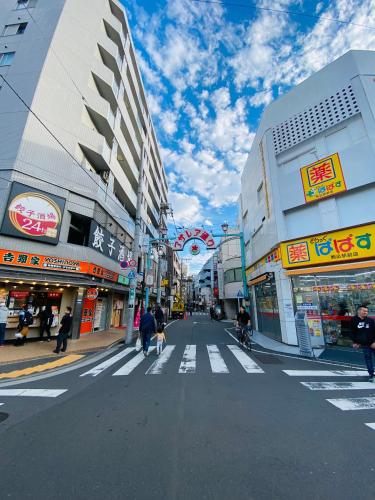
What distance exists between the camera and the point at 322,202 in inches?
382

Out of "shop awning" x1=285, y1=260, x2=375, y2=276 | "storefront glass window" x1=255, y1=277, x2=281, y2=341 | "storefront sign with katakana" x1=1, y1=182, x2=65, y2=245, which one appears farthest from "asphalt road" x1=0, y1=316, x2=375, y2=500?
"storefront sign with katakana" x1=1, y1=182, x2=65, y2=245

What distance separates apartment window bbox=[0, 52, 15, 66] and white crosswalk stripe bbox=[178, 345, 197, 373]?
18818mm

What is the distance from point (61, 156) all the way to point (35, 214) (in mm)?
3829

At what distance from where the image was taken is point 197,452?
2.64m

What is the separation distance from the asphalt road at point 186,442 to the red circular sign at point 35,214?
7.44 meters

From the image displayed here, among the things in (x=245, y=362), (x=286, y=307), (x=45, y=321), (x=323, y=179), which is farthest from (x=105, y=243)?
(x=323, y=179)

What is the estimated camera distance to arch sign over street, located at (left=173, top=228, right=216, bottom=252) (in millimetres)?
15047

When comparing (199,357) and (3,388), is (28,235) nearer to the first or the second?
(3,388)

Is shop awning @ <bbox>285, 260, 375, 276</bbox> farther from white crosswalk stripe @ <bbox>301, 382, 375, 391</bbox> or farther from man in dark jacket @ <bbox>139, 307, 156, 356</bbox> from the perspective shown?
man in dark jacket @ <bbox>139, 307, 156, 356</bbox>

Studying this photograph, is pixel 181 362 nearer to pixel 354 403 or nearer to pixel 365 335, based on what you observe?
pixel 354 403

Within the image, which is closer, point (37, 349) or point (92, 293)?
point (37, 349)

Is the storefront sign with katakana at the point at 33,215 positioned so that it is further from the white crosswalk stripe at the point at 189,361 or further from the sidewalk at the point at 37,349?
the white crosswalk stripe at the point at 189,361

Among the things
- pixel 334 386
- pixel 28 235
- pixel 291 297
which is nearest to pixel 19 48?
pixel 28 235

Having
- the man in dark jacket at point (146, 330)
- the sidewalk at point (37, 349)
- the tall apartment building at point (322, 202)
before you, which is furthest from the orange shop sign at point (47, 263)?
the tall apartment building at point (322, 202)
